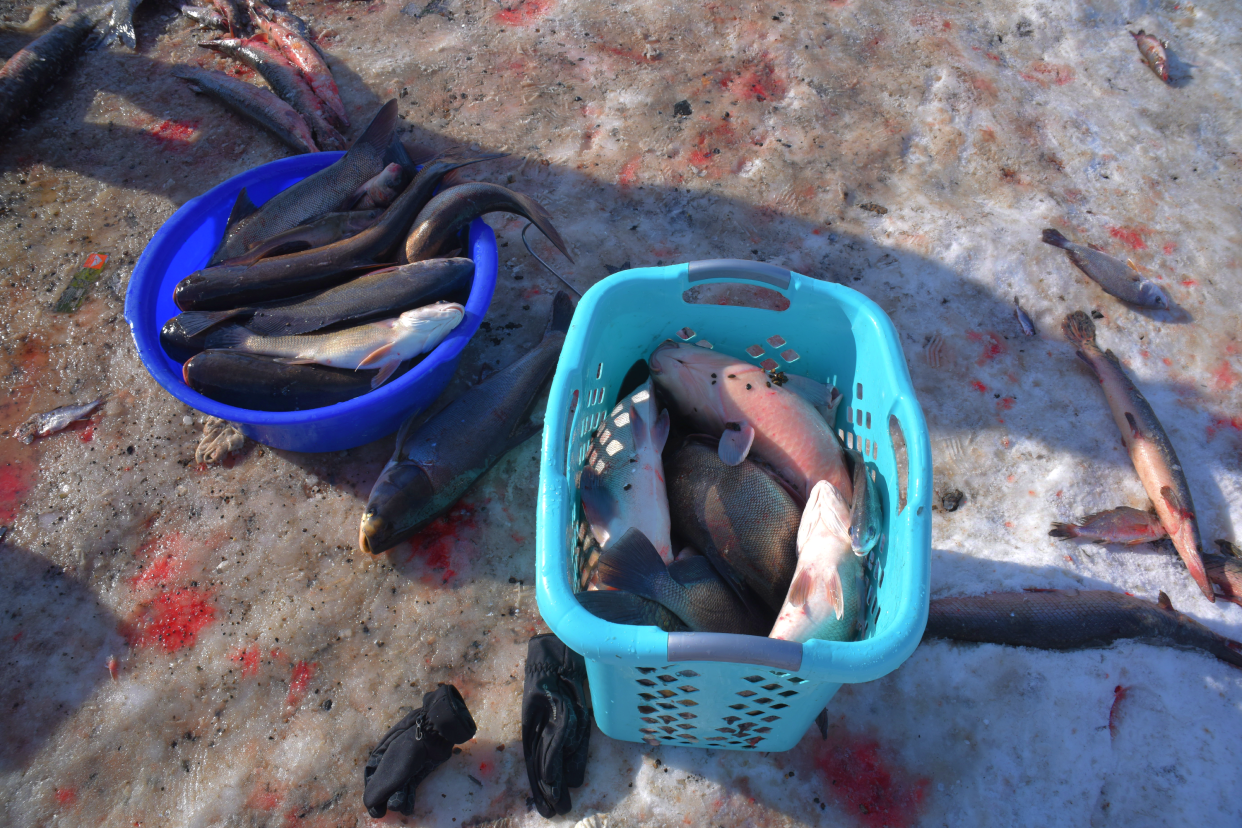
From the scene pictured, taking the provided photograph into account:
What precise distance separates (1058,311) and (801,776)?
2662 mm

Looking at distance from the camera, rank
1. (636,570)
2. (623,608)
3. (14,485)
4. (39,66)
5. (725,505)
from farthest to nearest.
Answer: (39,66) → (14,485) → (725,505) → (636,570) → (623,608)

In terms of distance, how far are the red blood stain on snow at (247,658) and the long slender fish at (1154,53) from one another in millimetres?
6202

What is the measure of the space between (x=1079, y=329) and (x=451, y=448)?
3113 millimetres

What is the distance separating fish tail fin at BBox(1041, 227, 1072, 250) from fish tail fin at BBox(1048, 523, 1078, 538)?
1.68 metres

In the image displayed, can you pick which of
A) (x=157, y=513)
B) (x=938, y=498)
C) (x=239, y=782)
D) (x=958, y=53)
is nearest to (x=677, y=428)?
(x=938, y=498)

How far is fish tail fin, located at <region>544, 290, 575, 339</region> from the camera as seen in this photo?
3189 mm

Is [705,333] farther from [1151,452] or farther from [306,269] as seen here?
[1151,452]

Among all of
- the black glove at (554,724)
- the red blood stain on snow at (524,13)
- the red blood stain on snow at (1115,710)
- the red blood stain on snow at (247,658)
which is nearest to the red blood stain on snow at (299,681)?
the red blood stain on snow at (247,658)

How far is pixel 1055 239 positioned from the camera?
3.54 meters

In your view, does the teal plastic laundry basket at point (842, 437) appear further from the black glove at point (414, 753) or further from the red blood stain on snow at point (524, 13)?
the red blood stain on snow at point (524, 13)

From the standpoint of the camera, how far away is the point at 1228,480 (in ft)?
9.49

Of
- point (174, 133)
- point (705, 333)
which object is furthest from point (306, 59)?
point (705, 333)

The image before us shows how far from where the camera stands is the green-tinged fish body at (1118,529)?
2.70 m

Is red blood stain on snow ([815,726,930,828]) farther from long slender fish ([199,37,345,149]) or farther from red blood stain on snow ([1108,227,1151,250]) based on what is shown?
long slender fish ([199,37,345,149])
